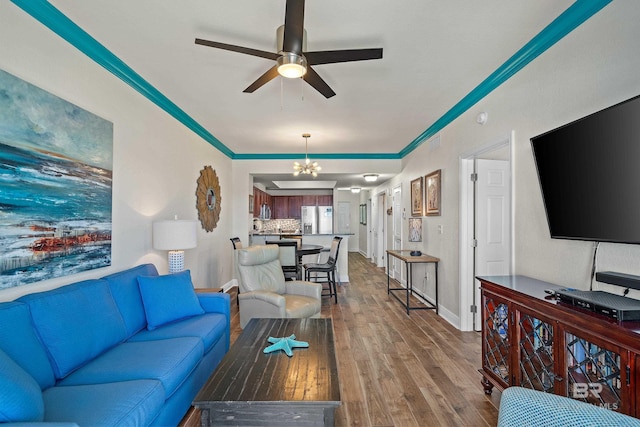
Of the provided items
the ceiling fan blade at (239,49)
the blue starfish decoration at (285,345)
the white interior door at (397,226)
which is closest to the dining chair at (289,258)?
the white interior door at (397,226)

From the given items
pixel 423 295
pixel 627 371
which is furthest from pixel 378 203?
pixel 627 371

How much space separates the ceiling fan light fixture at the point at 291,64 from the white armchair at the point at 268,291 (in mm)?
2036

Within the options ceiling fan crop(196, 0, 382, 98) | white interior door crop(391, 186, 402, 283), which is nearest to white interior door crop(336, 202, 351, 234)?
white interior door crop(391, 186, 402, 283)

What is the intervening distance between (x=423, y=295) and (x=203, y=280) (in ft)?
11.4

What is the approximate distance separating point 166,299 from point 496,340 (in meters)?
2.58

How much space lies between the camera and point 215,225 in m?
5.39

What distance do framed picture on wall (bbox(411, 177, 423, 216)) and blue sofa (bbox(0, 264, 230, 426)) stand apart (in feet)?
12.1

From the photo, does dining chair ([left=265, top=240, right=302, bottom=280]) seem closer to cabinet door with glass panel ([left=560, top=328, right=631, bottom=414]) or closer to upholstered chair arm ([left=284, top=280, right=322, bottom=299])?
upholstered chair arm ([left=284, top=280, right=322, bottom=299])

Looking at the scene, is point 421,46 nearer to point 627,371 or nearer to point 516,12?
point 516,12

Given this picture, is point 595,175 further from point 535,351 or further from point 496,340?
point 496,340

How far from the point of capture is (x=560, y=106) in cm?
217

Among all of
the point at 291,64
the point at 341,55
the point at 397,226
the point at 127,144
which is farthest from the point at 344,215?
the point at 291,64

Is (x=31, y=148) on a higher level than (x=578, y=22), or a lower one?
lower

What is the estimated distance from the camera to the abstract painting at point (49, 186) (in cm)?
184
